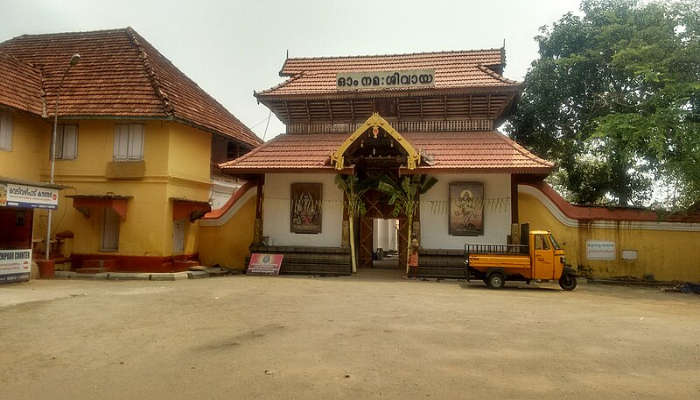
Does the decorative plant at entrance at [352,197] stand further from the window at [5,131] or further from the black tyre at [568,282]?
the window at [5,131]

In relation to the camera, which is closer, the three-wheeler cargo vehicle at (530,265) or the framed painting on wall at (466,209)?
the three-wheeler cargo vehicle at (530,265)

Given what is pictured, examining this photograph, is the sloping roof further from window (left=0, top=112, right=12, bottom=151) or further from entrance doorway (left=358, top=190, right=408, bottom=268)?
entrance doorway (left=358, top=190, right=408, bottom=268)

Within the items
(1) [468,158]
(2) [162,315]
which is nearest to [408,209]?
(1) [468,158]

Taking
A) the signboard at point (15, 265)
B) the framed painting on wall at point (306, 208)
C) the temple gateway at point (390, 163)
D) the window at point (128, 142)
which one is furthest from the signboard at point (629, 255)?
the signboard at point (15, 265)

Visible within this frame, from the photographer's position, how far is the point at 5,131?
47.2 ft

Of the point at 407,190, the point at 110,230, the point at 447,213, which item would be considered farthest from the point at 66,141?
the point at 447,213

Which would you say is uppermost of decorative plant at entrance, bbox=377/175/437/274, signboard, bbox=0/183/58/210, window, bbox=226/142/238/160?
window, bbox=226/142/238/160

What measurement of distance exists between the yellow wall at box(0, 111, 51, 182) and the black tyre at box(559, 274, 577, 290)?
16.5 meters

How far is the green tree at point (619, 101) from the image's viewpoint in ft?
43.5

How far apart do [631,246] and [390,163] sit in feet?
26.7

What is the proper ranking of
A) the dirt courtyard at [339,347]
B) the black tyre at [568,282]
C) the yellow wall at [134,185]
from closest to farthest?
the dirt courtyard at [339,347]
the black tyre at [568,282]
the yellow wall at [134,185]

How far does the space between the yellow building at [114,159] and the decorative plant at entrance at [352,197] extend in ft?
16.0

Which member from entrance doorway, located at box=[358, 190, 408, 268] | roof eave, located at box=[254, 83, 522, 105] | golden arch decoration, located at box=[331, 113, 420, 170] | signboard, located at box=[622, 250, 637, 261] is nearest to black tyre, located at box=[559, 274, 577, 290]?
signboard, located at box=[622, 250, 637, 261]

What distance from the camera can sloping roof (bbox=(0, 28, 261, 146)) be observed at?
49.3 feet
